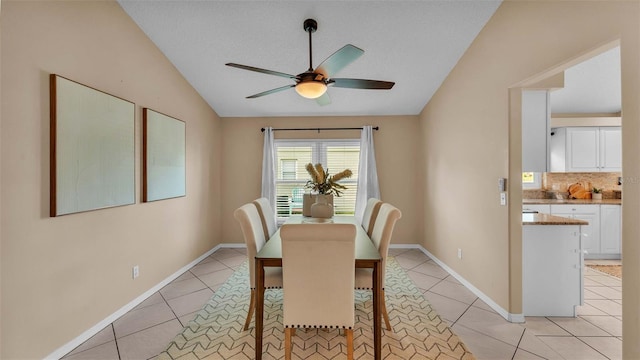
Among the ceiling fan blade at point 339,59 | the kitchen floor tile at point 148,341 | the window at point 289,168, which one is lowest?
the kitchen floor tile at point 148,341

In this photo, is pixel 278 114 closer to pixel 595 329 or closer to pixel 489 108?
pixel 489 108

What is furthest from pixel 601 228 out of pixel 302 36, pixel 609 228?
pixel 302 36

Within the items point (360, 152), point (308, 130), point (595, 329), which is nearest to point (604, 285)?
point (595, 329)

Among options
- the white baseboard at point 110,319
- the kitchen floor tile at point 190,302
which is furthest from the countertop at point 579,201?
the white baseboard at point 110,319

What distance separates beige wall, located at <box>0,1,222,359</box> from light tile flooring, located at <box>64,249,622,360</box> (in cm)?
23

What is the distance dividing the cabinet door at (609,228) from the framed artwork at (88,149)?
20.1 feet

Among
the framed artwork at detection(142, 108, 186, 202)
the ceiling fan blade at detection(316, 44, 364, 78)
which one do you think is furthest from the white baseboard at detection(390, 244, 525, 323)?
the framed artwork at detection(142, 108, 186, 202)

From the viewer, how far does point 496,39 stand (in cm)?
232

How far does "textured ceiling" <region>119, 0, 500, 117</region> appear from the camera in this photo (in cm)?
231

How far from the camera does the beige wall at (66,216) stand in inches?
60.2

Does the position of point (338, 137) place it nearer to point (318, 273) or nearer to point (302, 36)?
point (302, 36)

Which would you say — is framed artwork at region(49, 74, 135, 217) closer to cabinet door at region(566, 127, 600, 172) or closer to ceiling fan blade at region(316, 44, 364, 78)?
ceiling fan blade at region(316, 44, 364, 78)

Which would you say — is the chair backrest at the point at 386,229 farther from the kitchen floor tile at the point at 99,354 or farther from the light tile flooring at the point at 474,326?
the kitchen floor tile at the point at 99,354

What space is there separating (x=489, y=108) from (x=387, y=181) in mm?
2103
